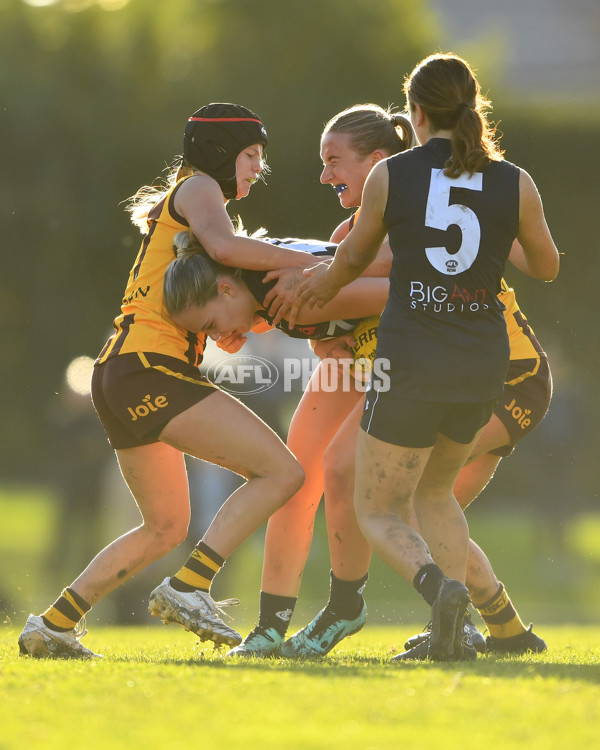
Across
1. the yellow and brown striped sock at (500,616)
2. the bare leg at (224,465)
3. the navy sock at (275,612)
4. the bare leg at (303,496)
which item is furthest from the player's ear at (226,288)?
the yellow and brown striped sock at (500,616)

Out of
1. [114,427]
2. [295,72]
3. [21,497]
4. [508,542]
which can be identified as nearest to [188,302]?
[114,427]

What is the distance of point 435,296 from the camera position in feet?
12.3

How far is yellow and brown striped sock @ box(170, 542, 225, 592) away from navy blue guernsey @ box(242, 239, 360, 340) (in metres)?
0.87

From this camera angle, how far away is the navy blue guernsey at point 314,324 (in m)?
4.33

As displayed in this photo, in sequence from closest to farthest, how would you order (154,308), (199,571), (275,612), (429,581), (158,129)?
(429,581) → (199,571) → (154,308) → (275,612) → (158,129)

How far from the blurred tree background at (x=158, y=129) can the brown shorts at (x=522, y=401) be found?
970 centimetres

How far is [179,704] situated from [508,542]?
1440 centimetres

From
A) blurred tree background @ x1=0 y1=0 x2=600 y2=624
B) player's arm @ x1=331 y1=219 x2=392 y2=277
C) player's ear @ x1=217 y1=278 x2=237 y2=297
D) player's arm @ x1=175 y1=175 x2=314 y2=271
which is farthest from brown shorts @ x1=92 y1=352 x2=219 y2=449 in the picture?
blurred tree background @ x1=0 y1=0 x2=600 y2=624

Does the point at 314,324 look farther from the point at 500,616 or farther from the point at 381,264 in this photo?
the point at 500,616

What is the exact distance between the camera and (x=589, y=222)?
15055 mm

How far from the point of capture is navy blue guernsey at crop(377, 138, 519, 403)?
3.73 meters

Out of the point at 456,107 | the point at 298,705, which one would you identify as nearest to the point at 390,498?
the point at 298,705

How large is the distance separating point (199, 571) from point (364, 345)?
3.43 feet

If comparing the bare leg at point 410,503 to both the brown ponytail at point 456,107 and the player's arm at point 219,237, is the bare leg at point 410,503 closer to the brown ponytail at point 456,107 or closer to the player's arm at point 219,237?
the player's arm at point 219,237
